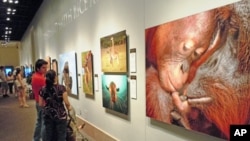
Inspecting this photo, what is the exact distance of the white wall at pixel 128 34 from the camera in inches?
105

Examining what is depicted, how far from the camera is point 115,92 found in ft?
13.2

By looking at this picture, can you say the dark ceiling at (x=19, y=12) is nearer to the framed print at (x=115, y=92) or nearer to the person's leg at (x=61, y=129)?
the framed print at (x=115, y=92)

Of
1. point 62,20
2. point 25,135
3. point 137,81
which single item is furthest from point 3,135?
point 137,81

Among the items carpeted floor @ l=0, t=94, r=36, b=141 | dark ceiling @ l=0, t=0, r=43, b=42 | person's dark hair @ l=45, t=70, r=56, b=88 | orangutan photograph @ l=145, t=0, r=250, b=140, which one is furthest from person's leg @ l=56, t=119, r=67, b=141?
dark ceiling @ l=0, t=0, r=43, b=42

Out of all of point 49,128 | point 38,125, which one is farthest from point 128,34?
point 38,125

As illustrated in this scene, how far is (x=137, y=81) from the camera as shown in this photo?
11.2 feet

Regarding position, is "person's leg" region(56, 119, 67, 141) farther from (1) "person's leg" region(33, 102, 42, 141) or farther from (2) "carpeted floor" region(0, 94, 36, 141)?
(2) "carpeted floor" region(0, 94, 36, 141)

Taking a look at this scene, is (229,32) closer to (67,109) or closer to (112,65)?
(112,65)

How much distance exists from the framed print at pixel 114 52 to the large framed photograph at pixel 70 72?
209 cm

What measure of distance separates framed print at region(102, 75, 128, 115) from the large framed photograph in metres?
2.05

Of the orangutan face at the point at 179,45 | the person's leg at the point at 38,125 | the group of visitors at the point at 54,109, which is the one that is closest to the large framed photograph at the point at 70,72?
the person's leg at the point at 38,125

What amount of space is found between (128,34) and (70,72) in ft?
11.5

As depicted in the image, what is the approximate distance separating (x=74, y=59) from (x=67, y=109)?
104 inches

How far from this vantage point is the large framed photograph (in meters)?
6.31
